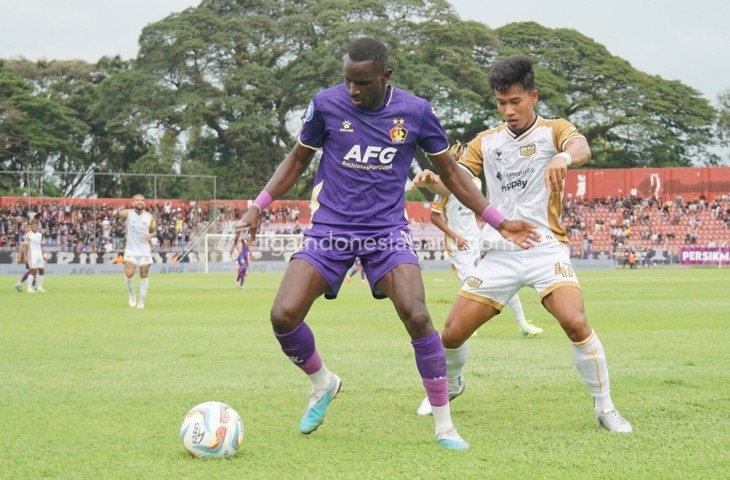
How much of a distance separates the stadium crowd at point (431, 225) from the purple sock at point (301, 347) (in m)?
44.0

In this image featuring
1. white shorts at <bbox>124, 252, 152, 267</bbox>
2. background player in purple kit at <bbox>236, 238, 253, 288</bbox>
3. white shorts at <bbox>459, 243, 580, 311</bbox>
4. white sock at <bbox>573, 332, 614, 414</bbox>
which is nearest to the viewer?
white sock at <bbox>573, 332, 614, 414</bbox>

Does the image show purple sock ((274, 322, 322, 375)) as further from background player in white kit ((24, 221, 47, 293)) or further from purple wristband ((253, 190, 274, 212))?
background player in white kit ((24, 221, 47, 293))

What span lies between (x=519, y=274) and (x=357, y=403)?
184 cm

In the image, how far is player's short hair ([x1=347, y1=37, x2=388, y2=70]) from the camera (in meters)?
6.41

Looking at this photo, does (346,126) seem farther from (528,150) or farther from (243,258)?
(243,258)

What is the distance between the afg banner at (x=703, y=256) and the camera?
186ft

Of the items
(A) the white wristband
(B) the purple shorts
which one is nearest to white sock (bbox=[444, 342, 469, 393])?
(B) the purple shorts

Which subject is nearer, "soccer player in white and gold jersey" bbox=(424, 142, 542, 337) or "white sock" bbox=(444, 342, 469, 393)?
"white sock" bbox=(444, 342, 469, 393)

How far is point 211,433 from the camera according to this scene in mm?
5910

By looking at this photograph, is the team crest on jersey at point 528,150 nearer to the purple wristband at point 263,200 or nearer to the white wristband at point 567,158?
the white wristband at point 567,158

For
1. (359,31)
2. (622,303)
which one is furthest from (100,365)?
(359,31)

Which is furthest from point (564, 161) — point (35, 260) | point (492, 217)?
point (35, 260)

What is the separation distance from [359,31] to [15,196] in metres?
30.9

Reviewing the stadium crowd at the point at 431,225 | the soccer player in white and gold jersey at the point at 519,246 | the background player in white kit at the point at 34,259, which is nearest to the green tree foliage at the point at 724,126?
the stadium crowd at the point at 431,225
